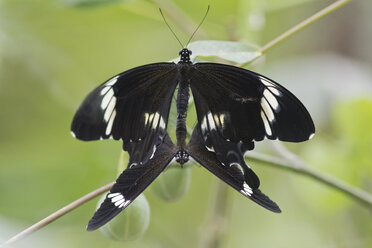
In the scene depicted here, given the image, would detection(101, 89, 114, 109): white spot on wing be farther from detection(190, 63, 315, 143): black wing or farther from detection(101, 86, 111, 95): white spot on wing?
detection(190, 63, 315, 143): black wing

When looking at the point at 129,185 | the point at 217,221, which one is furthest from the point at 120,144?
the point at 129,185

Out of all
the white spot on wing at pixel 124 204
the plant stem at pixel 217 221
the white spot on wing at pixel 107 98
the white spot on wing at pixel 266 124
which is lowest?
the plant stem at pixel 217 221

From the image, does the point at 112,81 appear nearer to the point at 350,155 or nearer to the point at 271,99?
the point at 271,99

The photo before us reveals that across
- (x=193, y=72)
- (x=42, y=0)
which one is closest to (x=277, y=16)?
(x=42, y=0)

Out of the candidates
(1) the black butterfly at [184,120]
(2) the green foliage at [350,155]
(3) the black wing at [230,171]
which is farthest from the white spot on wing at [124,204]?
(2) the green foliage at [350,155]

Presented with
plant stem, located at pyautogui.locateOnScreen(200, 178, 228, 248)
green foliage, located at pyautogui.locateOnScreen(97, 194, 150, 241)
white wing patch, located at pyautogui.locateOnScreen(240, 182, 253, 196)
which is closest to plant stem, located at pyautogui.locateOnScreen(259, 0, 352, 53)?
white wing patch, located at pyautogui.locateOnScreen(240, 182, 253, 196)

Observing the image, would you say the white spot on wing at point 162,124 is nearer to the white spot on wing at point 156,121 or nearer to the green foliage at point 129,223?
the white spot on wing at point 156,121
